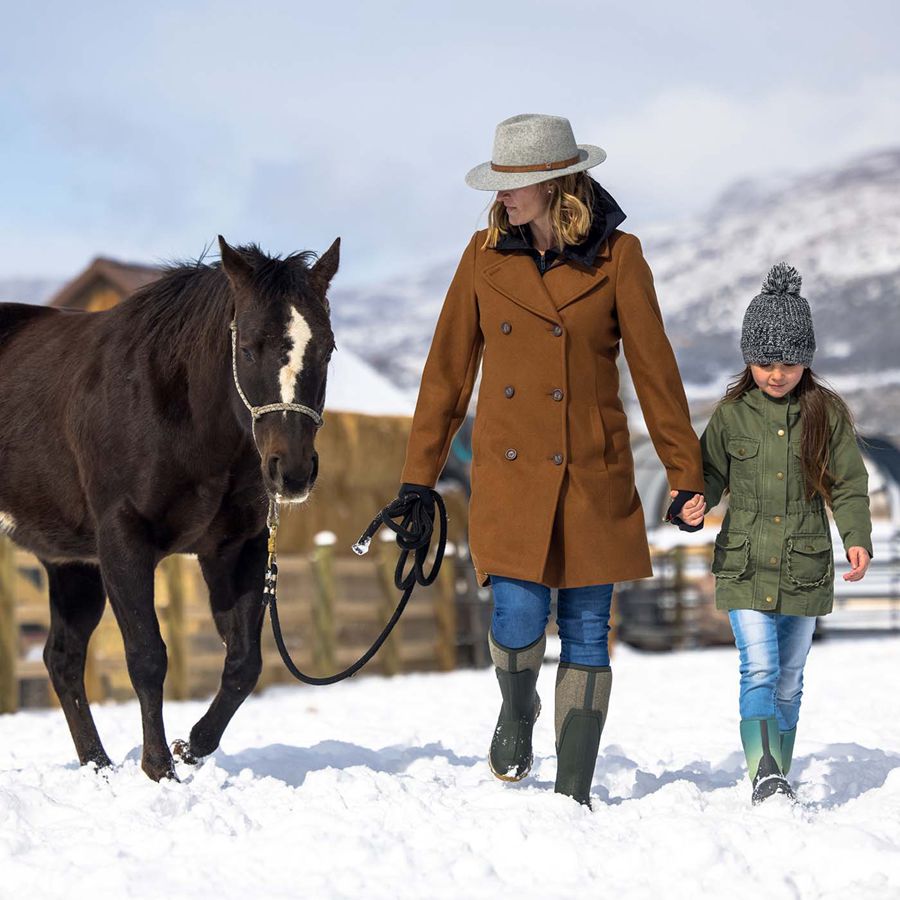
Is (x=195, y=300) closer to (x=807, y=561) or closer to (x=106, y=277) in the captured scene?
(x=807, y=561)

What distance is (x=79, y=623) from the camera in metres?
6.12

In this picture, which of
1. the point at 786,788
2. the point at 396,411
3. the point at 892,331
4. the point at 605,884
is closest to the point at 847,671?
the point at 396,411

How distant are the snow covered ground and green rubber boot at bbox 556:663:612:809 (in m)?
0.10

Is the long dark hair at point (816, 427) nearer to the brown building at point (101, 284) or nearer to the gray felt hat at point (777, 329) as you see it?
the gray felt hat at point (777, 329)

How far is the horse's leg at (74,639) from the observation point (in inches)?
231

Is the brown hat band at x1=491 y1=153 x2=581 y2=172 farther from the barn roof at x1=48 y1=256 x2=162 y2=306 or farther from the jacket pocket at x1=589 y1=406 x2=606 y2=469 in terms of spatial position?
the barn roof at x1=48 y1=256 x2=162 y2=306

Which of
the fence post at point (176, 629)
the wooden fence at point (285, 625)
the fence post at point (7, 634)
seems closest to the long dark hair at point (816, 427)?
the wooden fence at point (285, 625)

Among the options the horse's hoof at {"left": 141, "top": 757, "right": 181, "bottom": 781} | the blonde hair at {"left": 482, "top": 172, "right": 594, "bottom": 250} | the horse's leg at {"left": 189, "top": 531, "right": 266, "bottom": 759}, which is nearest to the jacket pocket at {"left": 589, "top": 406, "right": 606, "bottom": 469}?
the blonde hair at {"left": 482, "top": 172, "right": 594, "bottom": 250}

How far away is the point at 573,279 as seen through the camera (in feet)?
14.6

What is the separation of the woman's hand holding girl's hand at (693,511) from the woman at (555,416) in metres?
0.02

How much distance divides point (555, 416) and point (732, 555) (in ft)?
2.71

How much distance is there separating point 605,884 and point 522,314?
167cm

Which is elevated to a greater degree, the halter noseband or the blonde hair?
the blonde hair

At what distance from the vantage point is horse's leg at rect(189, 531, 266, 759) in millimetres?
5441
